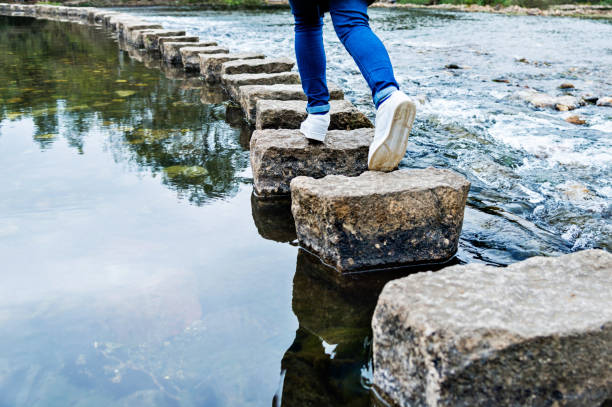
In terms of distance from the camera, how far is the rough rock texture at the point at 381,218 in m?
1.57

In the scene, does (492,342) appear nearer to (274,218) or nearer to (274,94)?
(274,218)

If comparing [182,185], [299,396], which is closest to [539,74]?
[182,185]

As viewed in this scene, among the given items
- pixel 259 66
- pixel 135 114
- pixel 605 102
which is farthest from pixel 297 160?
pixel 605 102

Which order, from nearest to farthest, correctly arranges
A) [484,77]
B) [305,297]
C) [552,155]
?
[305,297] → [552,155] → [484,77]

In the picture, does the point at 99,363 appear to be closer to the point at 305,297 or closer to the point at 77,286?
the point at 77,286

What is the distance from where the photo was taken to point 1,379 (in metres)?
1.17

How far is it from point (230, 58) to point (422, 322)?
13.2ft

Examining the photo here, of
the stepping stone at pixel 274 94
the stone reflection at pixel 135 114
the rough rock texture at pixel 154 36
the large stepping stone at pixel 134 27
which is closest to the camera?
the stone reflection at pixel 135 114

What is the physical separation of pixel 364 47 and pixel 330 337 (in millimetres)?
1085

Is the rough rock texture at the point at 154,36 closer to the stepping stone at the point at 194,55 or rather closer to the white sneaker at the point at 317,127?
the stepping stone at the point at 194,55

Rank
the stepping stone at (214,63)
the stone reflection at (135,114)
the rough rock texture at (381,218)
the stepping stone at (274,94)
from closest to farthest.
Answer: the rough rock texture at (381,218)
the stone reflection at (135,114)
the stepping stone at (274,94)
the stepping stone at (214,63)

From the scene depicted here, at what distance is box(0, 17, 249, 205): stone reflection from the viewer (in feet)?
8.18

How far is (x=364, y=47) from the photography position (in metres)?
1.83

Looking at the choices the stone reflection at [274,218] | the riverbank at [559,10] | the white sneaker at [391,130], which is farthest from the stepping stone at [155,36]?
the riverbank at [559,10]
